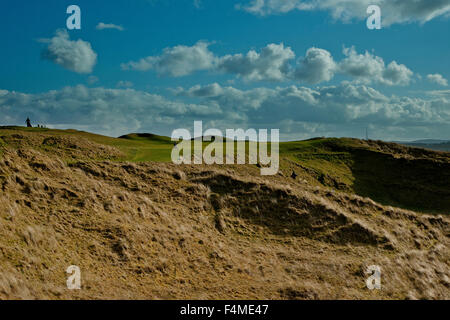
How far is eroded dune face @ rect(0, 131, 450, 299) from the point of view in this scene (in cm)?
1169

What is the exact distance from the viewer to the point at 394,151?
46688 millimetres

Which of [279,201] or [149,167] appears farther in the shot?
[149,167]

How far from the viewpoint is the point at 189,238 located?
50.0 ft

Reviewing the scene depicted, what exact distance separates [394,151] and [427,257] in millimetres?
31633

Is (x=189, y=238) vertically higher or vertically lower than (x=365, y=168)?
lower

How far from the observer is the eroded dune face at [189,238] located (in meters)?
11.7

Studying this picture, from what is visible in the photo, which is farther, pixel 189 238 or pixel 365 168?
pixel 365 168

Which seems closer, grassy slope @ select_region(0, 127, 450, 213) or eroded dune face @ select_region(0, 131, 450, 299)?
eroded dune face @ select_region(0, 131, 450, 299)

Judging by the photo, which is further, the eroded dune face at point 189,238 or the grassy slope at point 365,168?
the grassy slope at point 365,168

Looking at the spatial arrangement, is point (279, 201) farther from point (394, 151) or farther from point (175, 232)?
point (394, 151)
